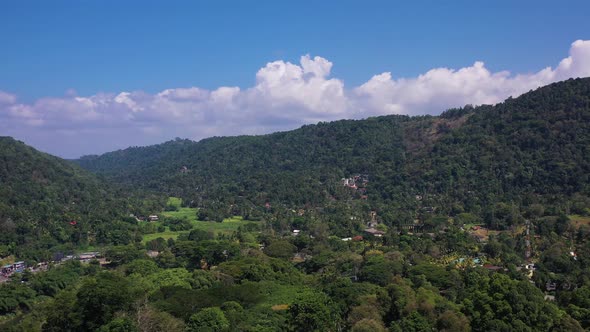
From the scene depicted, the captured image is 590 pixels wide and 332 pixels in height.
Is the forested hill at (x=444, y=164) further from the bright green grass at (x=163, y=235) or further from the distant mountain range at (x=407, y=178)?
the bright green grass at (x=163, y=235)

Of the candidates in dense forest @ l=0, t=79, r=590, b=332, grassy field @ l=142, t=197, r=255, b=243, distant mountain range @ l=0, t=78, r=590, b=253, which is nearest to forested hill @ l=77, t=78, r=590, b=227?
distant mountain range @ l=0, t=78, r=590, b=253

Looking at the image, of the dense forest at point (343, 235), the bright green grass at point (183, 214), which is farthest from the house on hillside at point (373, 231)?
the bright green grass at point (183, 214)

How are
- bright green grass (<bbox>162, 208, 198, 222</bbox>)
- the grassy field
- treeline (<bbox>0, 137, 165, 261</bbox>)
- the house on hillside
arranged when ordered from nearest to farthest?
treeline (<bbox>0, 137, 165, 261</bbox>)
the house on hillside
the grassy field
bright green grass (<bbox>162, 208, 198, 222</bbox>)

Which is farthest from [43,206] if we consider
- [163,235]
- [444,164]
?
[444,164]

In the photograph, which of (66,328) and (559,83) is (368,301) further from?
(559,83)

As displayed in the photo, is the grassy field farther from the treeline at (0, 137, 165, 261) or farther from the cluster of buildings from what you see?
the cluster of buildings

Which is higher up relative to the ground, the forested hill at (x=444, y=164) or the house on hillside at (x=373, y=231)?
the forested hill at (x=444, y=164)

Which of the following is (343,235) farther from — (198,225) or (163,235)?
(198,225)
